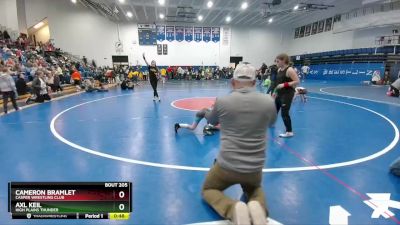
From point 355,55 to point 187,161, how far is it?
25.9 meters

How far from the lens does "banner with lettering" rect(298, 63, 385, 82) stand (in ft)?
74.3

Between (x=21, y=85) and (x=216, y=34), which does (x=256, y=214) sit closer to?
(x=21, y=85)

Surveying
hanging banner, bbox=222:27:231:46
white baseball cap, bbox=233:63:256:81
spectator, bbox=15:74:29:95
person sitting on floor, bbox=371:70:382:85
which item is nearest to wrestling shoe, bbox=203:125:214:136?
white baseball cap, bbox=233:63:256:81

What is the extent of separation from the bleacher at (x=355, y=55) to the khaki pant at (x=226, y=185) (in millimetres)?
24527

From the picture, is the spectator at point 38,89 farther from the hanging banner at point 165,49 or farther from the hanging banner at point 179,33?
the hanging banner at point 179,33

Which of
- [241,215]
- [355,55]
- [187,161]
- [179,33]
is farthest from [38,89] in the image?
[355,55]

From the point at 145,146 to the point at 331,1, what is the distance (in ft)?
75.1

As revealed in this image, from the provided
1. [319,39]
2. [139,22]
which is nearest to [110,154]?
[139,22]

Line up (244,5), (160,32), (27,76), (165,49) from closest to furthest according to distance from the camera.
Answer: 1. (27,76)
2. (244,5)
3. (160,32)
4. (165,49)

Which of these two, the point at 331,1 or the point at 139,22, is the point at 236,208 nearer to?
the point at 331,1

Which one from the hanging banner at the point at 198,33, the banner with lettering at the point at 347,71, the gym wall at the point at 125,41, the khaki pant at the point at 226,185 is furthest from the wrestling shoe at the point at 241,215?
the hanging banner at the point at 198,33
